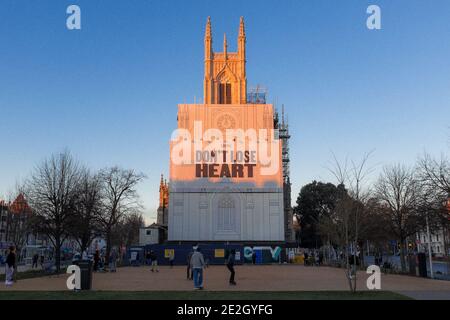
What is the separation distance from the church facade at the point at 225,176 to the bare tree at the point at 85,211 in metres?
13.8

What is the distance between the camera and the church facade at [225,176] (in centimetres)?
5975

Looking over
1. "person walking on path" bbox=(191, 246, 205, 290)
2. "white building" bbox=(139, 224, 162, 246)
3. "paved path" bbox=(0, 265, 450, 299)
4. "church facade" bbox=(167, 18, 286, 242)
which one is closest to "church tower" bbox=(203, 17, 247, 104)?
"church facade" bbox=(167, 18, 286, 242)

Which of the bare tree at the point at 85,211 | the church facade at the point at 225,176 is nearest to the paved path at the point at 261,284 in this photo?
the bare tree at the point at 85,211

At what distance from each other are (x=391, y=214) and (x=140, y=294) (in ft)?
77.9

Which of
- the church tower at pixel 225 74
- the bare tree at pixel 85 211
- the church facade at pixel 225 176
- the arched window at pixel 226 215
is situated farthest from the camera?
the church tower at pixel 225 74

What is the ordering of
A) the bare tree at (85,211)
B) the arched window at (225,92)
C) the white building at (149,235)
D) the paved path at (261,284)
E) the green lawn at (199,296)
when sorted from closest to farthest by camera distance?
1. the green lawn at (199,296)
2. the paved path at (261,284)
3. the bare tree at (85,211)
4. the white building at (149,235)
5. the arched window at (225,92)

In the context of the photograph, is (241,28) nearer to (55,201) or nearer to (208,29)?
(208,29)

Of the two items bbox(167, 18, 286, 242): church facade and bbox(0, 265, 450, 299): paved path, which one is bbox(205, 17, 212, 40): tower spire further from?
bbox(0, 265, 450, 299): paved path

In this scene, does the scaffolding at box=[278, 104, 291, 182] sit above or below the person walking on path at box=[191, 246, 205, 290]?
above

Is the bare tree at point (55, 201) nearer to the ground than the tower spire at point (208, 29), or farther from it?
nearer to the ground

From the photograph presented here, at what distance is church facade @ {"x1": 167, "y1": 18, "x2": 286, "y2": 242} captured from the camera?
59750mm

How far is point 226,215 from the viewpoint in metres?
60.4

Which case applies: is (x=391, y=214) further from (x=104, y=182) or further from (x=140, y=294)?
(x=104, y=182)

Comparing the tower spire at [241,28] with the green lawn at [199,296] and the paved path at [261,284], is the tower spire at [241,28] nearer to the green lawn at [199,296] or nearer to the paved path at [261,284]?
the paved path at [261,284]
